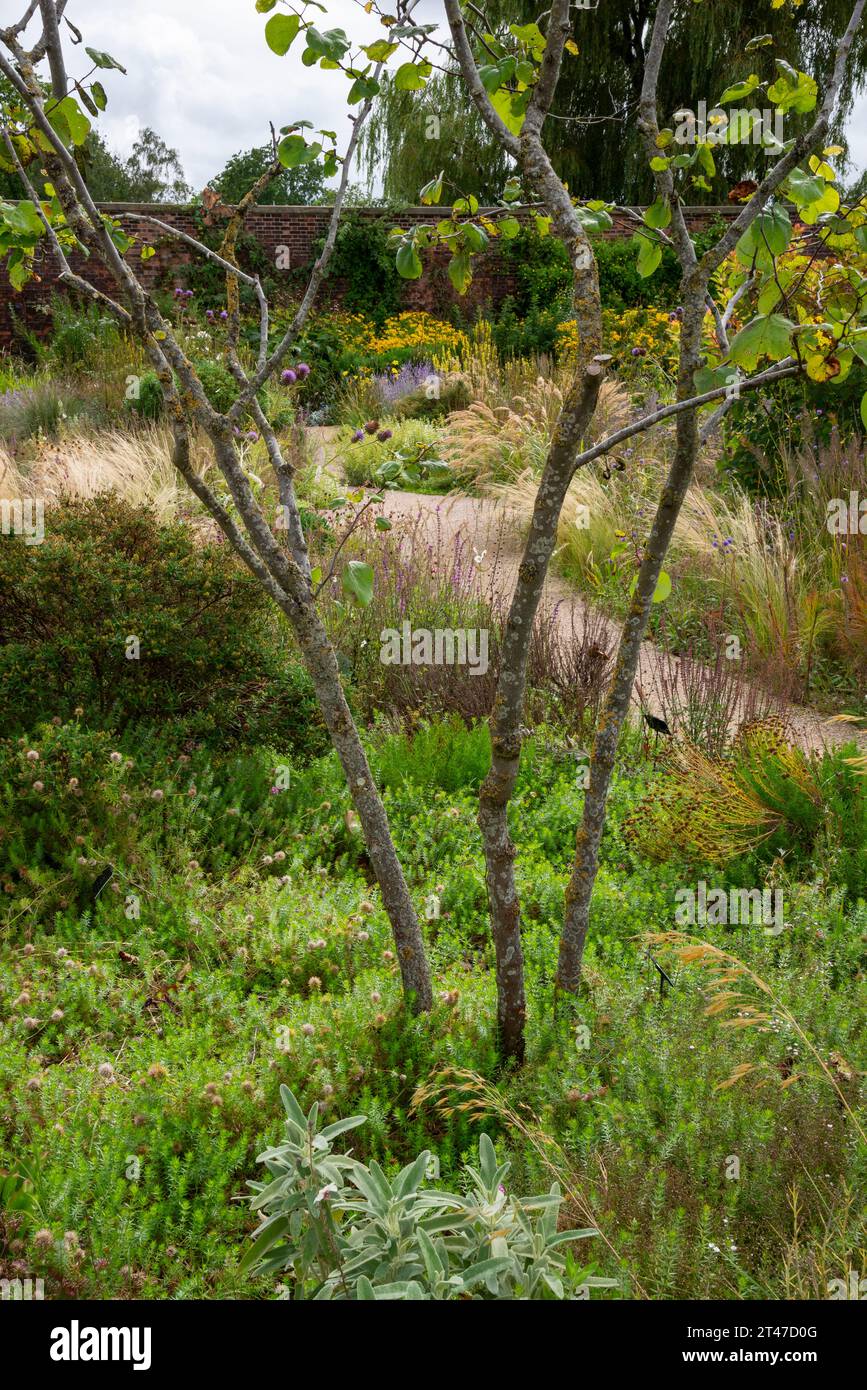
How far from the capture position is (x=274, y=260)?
18125 mm

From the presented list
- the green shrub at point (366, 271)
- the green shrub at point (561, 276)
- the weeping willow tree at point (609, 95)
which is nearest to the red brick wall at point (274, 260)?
the green shrub at point (366, 271)

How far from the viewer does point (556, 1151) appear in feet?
7.32

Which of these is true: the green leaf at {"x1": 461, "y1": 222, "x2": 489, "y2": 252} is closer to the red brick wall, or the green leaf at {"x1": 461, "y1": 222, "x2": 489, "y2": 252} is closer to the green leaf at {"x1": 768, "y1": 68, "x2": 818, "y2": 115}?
the green leaf at {"x1": 768, "y1": 68, "x2": 818, "y2": 115}

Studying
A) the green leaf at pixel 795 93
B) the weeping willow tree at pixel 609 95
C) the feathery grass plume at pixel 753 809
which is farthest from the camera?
the weeping willow tree at pixel 609 95

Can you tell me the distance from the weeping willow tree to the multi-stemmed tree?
19.2m

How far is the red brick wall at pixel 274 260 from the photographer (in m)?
17.1

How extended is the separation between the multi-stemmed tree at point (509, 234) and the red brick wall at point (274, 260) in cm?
1564

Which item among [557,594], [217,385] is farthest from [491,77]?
[217,385]

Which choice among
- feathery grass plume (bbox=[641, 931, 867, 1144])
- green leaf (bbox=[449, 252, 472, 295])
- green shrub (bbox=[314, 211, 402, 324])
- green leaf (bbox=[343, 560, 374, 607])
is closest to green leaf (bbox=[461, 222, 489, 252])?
green leaf (bbox=[449, 252, 472, 295])

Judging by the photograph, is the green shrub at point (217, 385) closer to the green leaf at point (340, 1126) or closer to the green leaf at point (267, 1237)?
the green leaf at point (340, 1126)

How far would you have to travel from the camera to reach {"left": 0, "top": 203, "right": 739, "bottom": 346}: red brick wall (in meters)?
17.1

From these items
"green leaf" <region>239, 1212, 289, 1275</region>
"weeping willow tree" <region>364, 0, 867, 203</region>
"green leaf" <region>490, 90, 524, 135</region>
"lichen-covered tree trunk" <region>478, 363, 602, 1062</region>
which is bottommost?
"green leaf" <region>239, 1212, 289, 1275</region>

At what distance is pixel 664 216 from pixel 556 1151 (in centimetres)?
218
